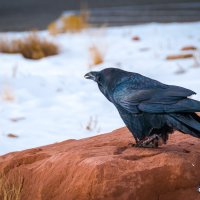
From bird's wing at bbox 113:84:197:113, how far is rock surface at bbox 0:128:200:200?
0.91 feet

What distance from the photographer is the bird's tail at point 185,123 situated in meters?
3.79

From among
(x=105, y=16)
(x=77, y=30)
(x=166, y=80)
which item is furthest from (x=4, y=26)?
(x=166, y=80)

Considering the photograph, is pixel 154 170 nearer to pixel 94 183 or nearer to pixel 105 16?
pixel 94 183

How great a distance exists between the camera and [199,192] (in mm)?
3719

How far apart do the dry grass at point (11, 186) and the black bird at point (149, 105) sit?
31.5 inches

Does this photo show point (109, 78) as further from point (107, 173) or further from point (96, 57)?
point (96, 57)

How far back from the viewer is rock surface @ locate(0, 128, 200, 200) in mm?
3646

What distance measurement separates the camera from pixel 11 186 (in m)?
4.15

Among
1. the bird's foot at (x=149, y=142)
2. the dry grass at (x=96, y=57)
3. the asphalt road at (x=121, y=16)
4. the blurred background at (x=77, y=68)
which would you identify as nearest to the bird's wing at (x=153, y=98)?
the bird's foot at (x=149, y=142)

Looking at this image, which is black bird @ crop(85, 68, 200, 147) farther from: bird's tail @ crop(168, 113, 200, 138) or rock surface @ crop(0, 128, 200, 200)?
rock surface @ crop(0, 128, 200, 200)

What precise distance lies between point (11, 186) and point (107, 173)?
797 mm

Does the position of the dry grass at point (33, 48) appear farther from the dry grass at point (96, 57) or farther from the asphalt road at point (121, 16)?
the asphalt road at point (121, 16)

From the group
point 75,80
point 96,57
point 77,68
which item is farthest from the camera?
point 96,57

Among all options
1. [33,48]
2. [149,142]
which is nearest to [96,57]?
[33,48]
